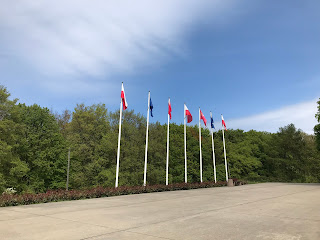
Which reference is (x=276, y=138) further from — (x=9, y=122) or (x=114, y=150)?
(x=9, y=122)

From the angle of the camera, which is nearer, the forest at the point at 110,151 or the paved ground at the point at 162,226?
the paved ground at the point at 162,226

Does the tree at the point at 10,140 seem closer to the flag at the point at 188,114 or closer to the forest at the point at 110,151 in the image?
the forest at the point at 110,151

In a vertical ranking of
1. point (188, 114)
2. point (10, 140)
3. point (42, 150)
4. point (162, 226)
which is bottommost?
point (162, 226)

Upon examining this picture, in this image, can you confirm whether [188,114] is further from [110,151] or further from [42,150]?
[42,150]

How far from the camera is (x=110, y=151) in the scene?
41.3 meters

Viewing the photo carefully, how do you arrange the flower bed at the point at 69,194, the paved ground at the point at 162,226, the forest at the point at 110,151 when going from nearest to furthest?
the paved ground at the point at 162,226 < the flower bed at the point at 69,194 < the forest at the point at 110,151

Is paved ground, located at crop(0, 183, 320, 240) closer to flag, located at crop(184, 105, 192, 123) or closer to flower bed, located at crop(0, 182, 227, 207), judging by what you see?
flower bed, located at crop(0, 182, 227, 207)

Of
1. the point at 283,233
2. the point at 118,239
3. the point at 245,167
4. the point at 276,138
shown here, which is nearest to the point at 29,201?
the point at 118,239

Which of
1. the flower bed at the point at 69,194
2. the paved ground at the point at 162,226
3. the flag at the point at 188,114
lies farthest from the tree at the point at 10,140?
the paved ground at the point at 162,226

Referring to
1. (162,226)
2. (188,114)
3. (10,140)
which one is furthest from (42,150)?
(162,226)

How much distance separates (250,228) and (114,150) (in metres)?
35.8

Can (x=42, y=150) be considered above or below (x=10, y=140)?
below

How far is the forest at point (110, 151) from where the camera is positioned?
32219 mm

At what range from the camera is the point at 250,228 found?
7.18m
